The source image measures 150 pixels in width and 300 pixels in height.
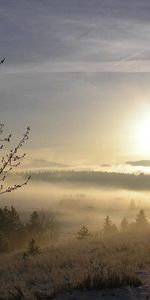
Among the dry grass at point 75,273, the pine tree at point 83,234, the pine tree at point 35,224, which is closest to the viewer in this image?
the dry grass at point 75,273

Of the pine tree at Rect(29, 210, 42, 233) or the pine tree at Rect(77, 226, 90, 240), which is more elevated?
the pine tree at Rect(29, 210, 42, 233)

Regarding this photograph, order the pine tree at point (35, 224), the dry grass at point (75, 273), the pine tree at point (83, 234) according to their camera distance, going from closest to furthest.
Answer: the dry grass at point (75, 273), the pine tree at point (83, 234), the pine tree at point (35, 224)

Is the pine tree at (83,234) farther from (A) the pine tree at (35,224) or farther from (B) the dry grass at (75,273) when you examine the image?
(A) the pine tree at (35,224)

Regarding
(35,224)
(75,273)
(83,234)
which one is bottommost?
(75,273)

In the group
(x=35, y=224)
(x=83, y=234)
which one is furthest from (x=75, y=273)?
(x=35, y=224)

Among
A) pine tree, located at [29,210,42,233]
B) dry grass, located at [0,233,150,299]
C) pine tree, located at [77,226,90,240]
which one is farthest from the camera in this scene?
pine tree, located at [29,210,42,233]

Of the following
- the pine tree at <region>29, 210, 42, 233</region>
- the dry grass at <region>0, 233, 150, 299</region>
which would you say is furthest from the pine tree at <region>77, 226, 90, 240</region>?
the pine tree at <region>29, 210, 42, 233</region>

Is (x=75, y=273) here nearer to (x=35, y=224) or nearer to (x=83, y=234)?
(x=83, y=234)

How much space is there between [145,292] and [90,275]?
5.88 ft

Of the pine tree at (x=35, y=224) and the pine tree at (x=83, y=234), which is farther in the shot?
the pine tree at (x=35, y=224)

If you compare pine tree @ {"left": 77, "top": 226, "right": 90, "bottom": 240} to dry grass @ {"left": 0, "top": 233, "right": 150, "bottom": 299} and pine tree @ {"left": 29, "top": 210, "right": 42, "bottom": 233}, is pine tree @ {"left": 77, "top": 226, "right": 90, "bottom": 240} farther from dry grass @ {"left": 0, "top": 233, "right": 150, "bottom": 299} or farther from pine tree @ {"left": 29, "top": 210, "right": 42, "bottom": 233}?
pine tree @ {"left": 29, "top": 210, "right": 42, "bottom": 233}

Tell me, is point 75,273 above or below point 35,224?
below

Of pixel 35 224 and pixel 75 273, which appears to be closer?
pixel 75 273

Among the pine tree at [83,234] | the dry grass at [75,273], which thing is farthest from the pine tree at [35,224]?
the dry grass at [75,273]
